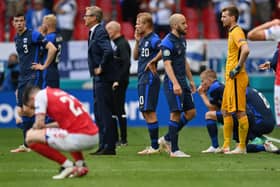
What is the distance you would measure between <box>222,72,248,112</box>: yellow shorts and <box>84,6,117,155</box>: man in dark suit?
1.74 meters

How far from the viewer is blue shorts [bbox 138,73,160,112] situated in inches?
609

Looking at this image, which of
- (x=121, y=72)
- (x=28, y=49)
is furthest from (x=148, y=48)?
(x=121, y=72)

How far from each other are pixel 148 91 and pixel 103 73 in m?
0.85

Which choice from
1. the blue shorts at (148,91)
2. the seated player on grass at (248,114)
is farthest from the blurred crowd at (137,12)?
the blue shorts at (148,91)

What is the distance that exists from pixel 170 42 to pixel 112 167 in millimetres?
2512

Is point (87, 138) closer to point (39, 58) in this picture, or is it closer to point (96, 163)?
point (96, 163)

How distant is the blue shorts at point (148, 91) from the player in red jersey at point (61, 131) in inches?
143

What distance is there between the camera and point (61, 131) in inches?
465

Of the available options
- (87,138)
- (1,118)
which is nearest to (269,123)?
(87,138)

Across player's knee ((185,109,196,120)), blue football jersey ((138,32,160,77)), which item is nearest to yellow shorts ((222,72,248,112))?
player's knee ((185,109,196,120))

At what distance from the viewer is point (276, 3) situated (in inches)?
1043

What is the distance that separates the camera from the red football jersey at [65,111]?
1170 centimetres

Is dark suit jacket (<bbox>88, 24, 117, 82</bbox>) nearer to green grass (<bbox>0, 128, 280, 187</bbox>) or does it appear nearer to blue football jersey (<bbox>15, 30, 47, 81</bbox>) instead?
blue football jersey (<bbox>15, 30, 47, 81</bbox>)

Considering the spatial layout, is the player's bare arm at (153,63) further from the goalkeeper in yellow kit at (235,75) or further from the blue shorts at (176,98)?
the goalkeeper in yellow kit at (235,75)
